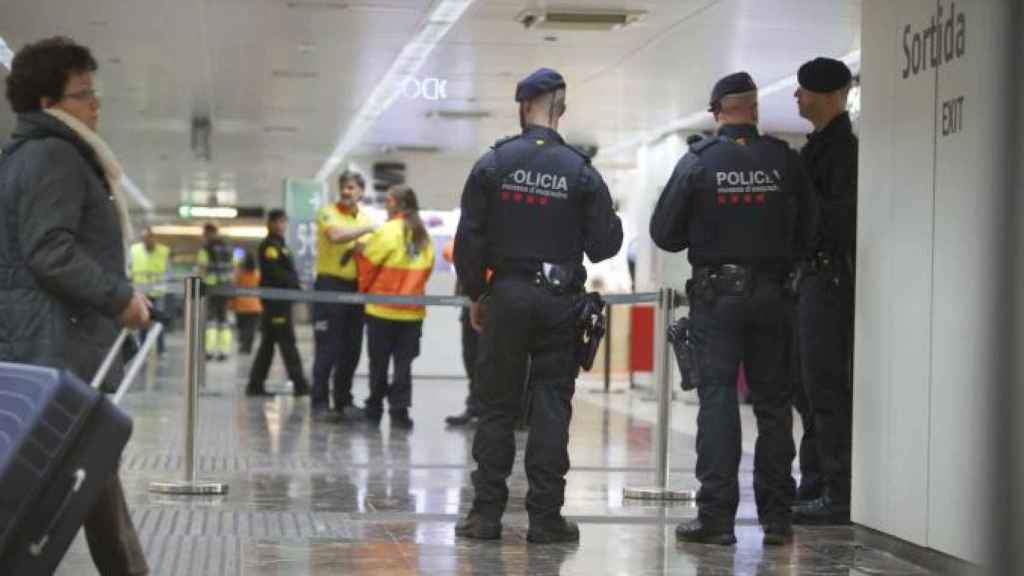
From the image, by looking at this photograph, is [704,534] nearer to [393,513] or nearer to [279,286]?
[393,513]

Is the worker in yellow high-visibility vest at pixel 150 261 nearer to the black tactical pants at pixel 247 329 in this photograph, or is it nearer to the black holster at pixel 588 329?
the black tactical pants at pixel 247 329

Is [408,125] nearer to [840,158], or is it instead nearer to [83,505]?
[840,158]

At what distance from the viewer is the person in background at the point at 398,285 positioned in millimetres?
11773

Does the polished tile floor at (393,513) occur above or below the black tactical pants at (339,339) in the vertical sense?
below

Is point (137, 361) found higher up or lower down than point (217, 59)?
lower down

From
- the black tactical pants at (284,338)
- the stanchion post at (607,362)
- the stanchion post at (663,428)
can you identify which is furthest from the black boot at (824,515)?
the stanchion post at (607,362)

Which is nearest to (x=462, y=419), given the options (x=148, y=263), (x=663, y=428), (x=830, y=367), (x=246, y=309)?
(x=663, y=428)

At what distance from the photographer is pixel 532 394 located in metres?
6.43

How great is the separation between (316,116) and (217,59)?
2.89 meters

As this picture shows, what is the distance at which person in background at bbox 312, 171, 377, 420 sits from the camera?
12.5 metres

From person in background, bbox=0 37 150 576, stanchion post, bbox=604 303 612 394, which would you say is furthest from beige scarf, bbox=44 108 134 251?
stanchion post, bbox=604 303 612 394

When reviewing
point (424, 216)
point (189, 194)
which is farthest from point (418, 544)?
point (189, 194)

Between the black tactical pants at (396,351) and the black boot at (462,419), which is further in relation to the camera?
the black boot at (462,419)

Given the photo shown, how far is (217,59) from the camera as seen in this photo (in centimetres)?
1304
